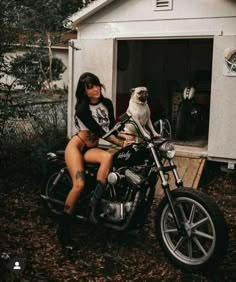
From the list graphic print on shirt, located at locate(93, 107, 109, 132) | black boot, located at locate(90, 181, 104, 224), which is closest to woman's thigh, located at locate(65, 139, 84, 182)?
black boot, located at locate(90, 181, 104, 224)

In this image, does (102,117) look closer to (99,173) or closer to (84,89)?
(84,89)

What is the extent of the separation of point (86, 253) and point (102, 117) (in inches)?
55.3

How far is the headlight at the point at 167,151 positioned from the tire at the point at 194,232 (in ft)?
1.07

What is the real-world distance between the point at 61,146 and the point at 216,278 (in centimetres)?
465

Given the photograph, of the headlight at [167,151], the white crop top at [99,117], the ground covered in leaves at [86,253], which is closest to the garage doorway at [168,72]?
the ground covered in leaves at [86,253]

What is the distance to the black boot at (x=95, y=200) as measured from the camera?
423 cm

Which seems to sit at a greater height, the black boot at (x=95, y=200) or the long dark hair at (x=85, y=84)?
the long dark hair at (x=85, y=84)

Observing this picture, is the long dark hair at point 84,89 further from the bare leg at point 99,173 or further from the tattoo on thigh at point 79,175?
the tattoo on thigh at point 79,175

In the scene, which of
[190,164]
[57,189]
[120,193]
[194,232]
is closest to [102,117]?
[120,193]

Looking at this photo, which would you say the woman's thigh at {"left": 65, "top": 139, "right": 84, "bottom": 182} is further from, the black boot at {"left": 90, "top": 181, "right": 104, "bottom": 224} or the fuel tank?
the fuel tank

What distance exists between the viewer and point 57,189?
489 centimetres

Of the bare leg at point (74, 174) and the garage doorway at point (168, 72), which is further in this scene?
the garage doorway at point (168, 72)

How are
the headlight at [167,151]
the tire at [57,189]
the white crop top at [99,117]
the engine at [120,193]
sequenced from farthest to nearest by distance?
1. the tire at [57,189]
2. the white crop top at [99,117]
3. the engine at [120,193]
4. the headlight at [167,151]

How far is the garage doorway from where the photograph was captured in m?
9.87
